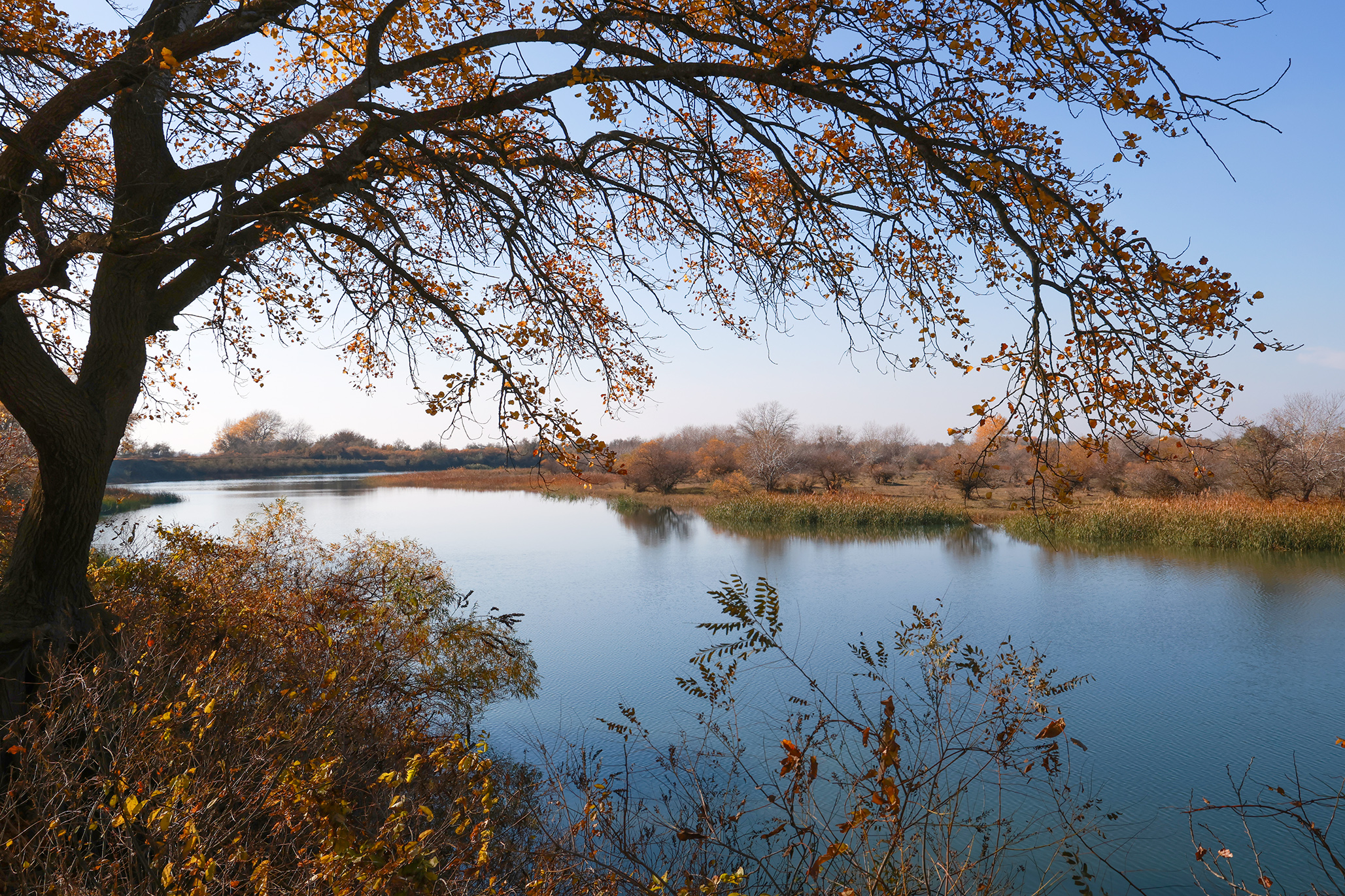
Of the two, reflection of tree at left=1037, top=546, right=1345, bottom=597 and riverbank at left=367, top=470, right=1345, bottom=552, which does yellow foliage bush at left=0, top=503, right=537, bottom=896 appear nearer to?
riverbank at left=367, top=470, right=1345, bottom=552

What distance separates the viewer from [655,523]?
24625 mm

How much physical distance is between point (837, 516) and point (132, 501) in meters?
23.0

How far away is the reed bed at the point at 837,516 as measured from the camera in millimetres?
22062

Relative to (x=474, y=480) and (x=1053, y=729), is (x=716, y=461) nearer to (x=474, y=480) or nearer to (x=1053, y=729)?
(x=474, y=480)

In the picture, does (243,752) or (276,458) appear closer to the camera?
(243,752)

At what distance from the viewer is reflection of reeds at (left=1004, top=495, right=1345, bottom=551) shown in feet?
53.6

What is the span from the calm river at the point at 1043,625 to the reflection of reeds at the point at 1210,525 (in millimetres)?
1116

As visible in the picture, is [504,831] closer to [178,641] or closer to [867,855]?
[867,855]

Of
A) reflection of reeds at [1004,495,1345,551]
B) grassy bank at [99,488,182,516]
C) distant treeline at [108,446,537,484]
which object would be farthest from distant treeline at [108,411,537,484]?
reflection of reeds at [1004,495,1345,551]

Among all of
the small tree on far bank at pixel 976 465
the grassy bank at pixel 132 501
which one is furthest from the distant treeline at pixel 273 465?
the small tree on far bank at pixel 976 465

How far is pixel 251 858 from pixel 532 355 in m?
4.30

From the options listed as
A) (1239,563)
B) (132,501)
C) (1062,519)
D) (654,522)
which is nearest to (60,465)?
(1062,519)

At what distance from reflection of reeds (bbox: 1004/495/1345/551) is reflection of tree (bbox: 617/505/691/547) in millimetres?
9270

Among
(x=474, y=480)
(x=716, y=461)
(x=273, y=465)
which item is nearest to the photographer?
(x=716, y=461)
